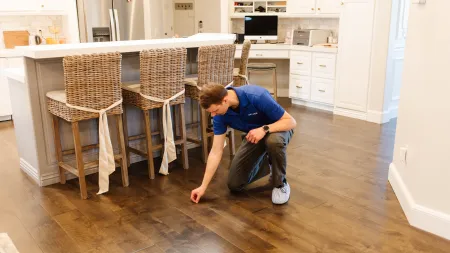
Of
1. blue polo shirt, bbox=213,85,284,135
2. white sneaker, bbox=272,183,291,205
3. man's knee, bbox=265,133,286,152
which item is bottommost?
white sneaker, bbox=272,183,291,205

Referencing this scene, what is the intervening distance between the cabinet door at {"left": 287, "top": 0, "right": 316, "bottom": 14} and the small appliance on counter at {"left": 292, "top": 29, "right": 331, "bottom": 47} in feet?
0.97

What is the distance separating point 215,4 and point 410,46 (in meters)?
5.15

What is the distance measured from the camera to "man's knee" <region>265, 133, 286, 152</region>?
9.57 ft

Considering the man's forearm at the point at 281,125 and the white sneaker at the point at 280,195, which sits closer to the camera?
the man's forearm at the point at 281,125

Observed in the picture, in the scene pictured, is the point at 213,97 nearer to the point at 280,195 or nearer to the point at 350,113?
the point at 280,195

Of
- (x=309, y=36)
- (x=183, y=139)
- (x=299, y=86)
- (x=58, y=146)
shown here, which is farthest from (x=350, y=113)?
(x=58, y=146)

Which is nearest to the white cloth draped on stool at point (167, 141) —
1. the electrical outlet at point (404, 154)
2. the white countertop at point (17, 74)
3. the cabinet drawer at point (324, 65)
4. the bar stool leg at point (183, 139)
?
the bar stool leg at point (183, 139)

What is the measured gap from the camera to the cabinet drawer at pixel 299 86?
238 inches

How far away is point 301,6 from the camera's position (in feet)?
20.1

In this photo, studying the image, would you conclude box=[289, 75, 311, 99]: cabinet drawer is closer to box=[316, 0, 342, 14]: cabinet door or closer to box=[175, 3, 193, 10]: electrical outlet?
box=[316, 0, 342, 14]: cabinet door

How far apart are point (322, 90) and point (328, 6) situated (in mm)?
1162

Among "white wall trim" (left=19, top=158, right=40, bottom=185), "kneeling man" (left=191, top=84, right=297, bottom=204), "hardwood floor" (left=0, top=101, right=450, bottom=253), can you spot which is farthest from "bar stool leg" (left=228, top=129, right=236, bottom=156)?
"white wall trim" (left=19, top=158, right=40, bottom=185)

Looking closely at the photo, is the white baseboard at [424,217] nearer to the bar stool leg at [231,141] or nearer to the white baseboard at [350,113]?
the bar stool leg at [231,141]

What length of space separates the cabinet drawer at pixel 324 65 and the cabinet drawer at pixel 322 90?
0.07 metres
